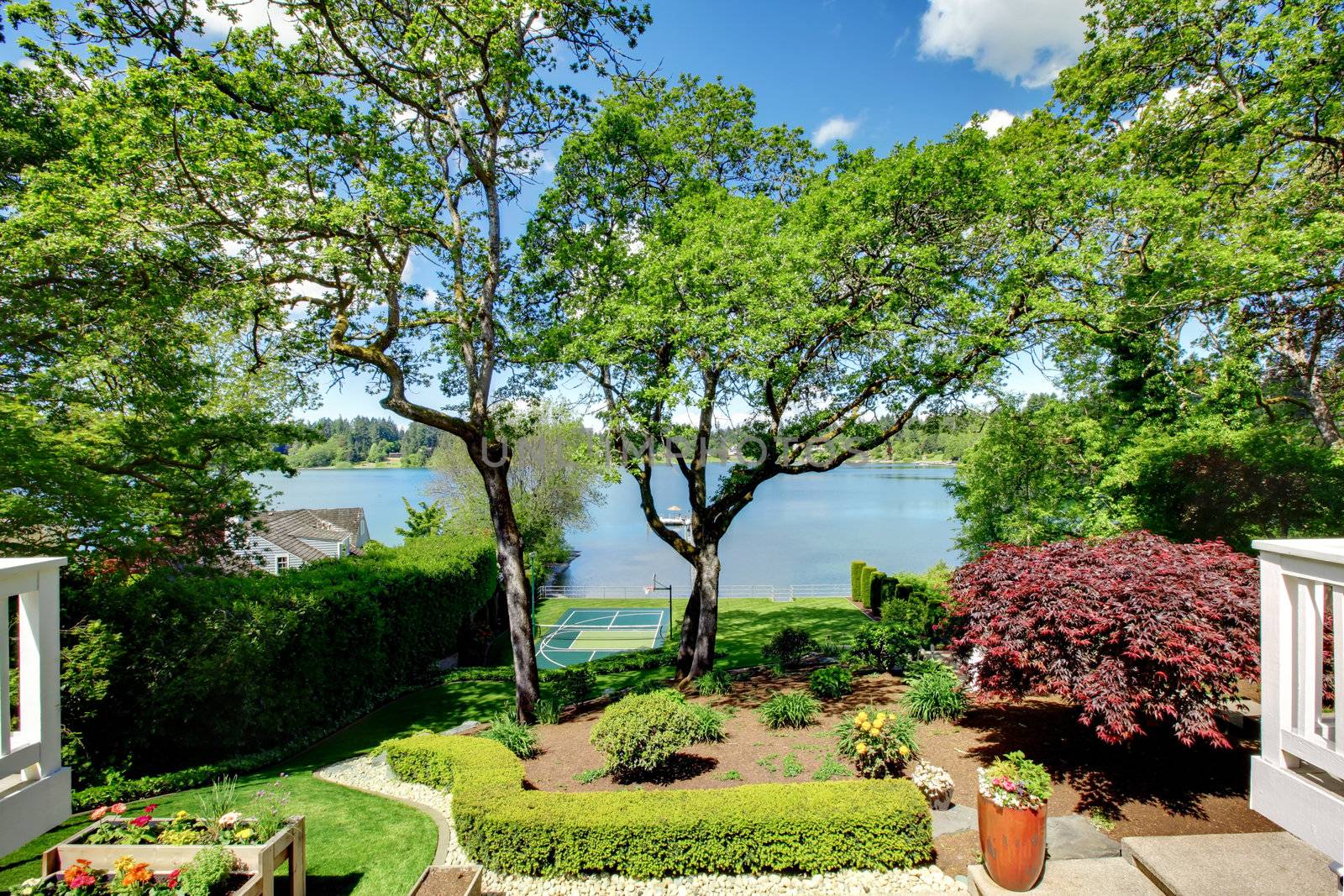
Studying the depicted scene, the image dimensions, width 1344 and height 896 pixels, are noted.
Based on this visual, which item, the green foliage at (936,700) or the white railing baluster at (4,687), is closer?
the white railing baluster at (4,687)

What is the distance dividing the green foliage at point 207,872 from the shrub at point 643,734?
12.2 feet

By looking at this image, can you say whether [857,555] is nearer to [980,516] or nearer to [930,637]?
[980,516]

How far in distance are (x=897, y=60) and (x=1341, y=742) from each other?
13.9 m

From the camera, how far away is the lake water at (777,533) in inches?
1358

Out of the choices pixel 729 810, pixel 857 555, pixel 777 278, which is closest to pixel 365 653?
pixel 729 810

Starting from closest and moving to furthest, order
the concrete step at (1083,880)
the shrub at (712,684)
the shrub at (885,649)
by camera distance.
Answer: the concrete step at (1083,880), the shrub at (712,684), the shrub at (885,649)

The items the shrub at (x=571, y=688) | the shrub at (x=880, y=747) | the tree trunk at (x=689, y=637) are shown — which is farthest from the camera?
the tree trunk at (x=689, y=637)

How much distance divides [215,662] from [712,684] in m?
7.86

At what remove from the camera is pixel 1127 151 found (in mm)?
12375

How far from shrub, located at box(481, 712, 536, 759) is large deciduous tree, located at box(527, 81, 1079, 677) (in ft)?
→ 13.0

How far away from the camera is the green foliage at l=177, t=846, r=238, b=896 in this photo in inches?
162

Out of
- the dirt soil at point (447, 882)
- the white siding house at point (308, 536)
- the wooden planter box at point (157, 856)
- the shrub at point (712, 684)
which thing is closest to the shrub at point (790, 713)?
the shrub at point (712, 684)

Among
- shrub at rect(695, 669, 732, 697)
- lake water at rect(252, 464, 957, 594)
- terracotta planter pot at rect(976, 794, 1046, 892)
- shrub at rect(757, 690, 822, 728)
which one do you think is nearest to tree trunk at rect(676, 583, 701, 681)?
shrub at rect(695, 669, 732, 697)

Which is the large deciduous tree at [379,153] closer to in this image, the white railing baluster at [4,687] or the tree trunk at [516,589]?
the tree trunk at [516,589]
